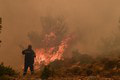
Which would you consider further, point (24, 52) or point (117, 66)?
point (117, 66)

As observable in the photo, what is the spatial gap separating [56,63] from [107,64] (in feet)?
83.4

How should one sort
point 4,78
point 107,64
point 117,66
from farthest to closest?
point 107,64 → point 117,66 → point 4,78

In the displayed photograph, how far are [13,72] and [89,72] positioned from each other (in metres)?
7.45

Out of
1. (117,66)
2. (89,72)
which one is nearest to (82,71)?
(89,72)

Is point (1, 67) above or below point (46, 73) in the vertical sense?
above

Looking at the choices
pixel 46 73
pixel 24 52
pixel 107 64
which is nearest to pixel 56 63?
pixel 107 64

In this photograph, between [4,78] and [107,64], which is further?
[107,64]

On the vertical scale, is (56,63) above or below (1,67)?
above

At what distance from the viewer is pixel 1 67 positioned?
644 inches

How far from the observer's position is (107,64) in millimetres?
22734

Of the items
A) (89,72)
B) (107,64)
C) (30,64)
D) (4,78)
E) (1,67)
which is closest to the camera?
(4,78)

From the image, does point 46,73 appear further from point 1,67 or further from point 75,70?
point 75,70

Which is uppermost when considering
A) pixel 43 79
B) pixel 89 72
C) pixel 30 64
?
pixel 30 64

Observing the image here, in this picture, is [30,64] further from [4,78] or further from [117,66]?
[117,66]
